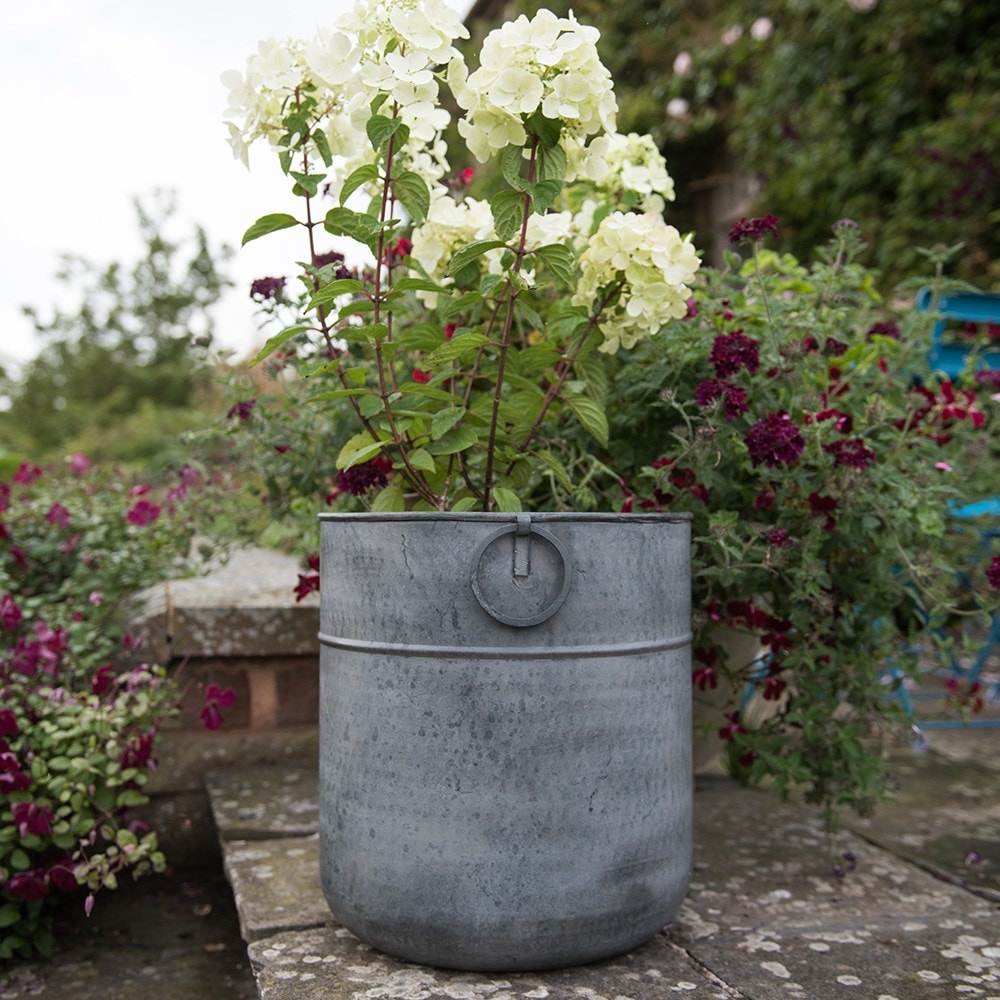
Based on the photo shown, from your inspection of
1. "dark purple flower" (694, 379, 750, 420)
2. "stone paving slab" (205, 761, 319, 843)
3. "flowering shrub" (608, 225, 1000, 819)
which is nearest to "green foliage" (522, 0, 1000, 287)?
"flowering shrub" (608, 225, 1000, 819)

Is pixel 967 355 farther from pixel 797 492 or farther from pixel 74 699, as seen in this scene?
pixel 74 699

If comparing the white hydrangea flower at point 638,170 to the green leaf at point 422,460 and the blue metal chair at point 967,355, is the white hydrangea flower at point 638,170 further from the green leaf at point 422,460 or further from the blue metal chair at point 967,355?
the blue metal chair at point 967,355

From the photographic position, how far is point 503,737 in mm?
1538

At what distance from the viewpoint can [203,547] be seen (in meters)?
2.63

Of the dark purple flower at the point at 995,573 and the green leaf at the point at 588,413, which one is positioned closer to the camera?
the green leaf at the point at 588,413

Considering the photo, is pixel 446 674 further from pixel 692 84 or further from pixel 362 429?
pixel 692 84

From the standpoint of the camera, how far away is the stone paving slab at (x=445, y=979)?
152 centimetres

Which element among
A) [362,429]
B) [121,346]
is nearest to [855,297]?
[362,429]

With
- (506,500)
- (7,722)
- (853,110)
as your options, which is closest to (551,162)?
(506,500)

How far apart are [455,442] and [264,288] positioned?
667mm

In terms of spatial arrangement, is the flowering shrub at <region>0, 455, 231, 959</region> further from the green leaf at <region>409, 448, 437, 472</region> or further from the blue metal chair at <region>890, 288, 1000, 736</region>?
the blue metal chair at <region>890, 288, 1000, 736</region>

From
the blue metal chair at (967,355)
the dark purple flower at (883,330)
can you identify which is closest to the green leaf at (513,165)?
the dark purple flower at (883,330)

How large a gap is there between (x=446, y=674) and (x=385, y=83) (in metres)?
0.85

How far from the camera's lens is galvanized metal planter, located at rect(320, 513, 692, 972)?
5.05 ft
